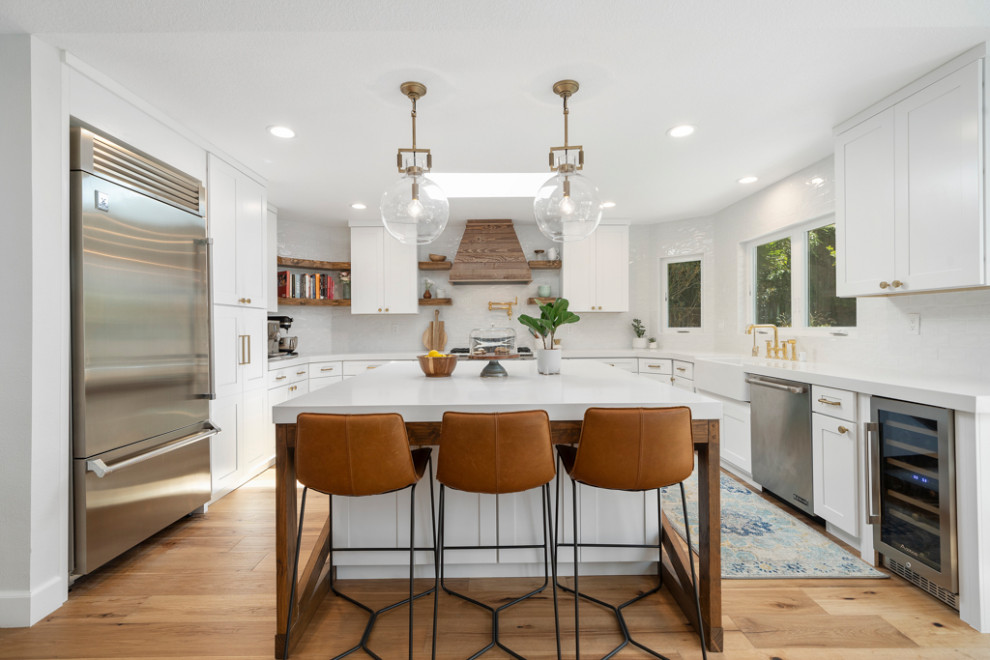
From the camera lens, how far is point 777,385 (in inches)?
114

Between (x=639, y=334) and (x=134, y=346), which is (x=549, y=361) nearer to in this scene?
(x=134, y=346)

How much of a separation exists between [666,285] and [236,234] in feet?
14.5

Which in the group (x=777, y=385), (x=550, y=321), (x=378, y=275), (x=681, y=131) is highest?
(x=681, y=131)

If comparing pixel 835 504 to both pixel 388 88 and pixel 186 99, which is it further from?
pixel 186 99

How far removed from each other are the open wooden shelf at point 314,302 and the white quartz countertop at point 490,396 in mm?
2727

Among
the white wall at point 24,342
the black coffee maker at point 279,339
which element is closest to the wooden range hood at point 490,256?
the black coffee maker at point 279,339

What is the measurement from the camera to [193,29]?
1827 millimetres

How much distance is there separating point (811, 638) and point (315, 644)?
1.88 metres

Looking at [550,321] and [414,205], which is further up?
[414,205]

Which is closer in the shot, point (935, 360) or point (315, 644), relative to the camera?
point (315, 644)

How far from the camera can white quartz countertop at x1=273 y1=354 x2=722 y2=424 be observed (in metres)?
1.70

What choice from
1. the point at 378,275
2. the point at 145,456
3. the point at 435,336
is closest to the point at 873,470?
the point at 145,456

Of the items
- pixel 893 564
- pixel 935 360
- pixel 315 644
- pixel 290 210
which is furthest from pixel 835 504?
pixel 290 210

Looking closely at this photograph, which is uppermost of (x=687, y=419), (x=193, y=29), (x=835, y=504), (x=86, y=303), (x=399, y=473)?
(x=193, y=29)
